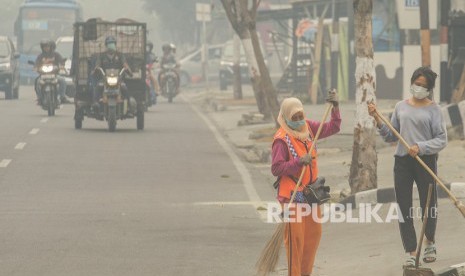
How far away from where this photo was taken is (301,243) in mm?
10016

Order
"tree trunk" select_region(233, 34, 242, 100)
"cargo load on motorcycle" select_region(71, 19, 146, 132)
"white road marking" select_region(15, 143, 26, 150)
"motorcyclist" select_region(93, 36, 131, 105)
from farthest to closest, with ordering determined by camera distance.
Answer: "tree trunk" select_region(233, 34, 242, 100) < "motorcyclist" select_region(93, 36, 131, 105) < "cargo load on motorcycle" select_region(71, 19, 146, 132) < "white road marking" select_region(15, 143, 26, 150)

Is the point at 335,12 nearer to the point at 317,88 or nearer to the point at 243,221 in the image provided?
the point at 317,88

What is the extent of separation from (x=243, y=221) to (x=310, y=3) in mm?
29211

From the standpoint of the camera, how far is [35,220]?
1491 centimetres

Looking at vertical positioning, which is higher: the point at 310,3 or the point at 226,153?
the point at 310,3

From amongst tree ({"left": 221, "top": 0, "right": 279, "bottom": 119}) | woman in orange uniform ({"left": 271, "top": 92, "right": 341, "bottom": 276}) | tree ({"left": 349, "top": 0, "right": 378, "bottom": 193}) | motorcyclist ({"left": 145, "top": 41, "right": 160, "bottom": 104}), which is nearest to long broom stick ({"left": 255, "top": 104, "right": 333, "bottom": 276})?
woman in orange uniform ({"left": 271, "top": 92, "right": 341, "bottom": 276})

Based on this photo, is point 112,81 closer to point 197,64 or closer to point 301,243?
point 301,243

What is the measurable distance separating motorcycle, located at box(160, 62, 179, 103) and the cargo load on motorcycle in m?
13.3

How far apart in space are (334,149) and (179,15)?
69.6 m

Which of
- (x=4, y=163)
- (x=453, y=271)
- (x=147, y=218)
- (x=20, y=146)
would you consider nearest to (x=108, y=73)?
(x=20, y=146)

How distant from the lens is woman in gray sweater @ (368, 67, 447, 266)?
36.5 feet

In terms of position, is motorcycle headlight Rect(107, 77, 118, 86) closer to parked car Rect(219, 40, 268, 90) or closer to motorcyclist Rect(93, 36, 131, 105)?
motorcyclist Rect(93, 36, 131, 105)

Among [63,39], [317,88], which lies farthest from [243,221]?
[63,39]

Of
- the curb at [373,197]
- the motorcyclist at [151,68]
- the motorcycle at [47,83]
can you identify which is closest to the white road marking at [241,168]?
the curb at [373,197]
